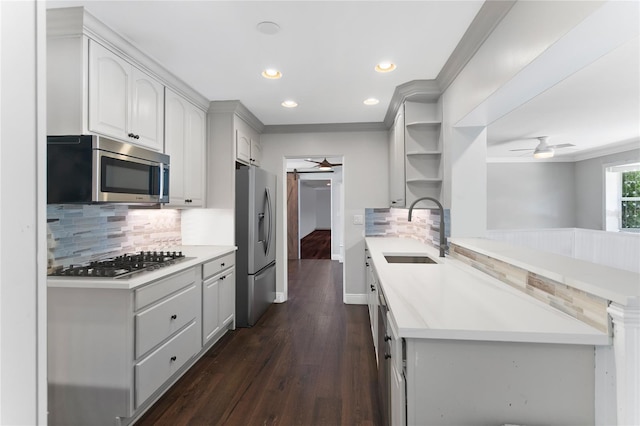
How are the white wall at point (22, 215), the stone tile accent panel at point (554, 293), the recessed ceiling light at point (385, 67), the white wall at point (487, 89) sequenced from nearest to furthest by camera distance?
1. the white wall at point (22, 215)
2. the stone tile accent panel at point (554, 293)
3. the white wall at point (487, 89)
4. the recessed ceiling light at point (385, 67)

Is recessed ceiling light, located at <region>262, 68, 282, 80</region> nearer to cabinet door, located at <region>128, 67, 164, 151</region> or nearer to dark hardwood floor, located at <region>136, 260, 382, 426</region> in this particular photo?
cabinet door, located at <region>128, 67, 164, 151</region>

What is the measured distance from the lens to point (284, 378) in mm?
2318

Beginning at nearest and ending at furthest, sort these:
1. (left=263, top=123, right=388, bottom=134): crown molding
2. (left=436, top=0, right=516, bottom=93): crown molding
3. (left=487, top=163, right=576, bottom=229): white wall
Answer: (left=436, top=0, right=516, bottom=93): crown molding
(left=263, top=123, right=388, bottom=134): crown molding
(left=487, top=163, right=576, bottom=229): white wall

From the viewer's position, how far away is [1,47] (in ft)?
1.34

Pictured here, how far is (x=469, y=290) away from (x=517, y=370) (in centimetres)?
52

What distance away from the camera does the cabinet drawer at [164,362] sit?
184 cm

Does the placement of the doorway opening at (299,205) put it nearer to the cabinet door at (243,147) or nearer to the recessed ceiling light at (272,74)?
the cabinet door at (243,147)

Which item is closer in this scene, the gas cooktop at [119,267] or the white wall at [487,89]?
the white wall at [487,89]

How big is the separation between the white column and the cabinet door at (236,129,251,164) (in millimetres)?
3214

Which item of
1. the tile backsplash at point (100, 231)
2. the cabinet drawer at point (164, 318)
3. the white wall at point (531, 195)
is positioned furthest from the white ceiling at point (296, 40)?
the white wall at point (531, 195)

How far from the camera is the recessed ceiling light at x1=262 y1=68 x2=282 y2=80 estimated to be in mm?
2510

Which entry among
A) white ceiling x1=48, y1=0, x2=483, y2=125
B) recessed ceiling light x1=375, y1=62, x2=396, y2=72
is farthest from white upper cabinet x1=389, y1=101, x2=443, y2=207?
recessed ceiling light x1=375, y1=62, x2=396, y2=72

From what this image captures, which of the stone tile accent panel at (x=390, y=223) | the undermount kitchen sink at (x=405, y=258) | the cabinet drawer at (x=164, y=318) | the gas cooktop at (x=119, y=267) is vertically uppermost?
the stone tile accent panel at (x=390, y=223)

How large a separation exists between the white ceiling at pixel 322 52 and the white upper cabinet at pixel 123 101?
7.7 inches
